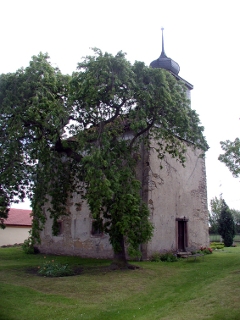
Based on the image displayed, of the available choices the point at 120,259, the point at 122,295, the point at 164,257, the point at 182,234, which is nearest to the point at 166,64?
the point at 182,234

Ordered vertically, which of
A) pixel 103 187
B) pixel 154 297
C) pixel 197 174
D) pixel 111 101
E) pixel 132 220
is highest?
pixel 111 101

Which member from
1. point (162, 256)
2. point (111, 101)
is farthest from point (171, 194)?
point (111, 101)

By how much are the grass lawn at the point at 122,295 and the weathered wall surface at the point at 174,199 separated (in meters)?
4.00

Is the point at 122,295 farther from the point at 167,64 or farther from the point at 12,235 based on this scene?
the point at 12,235

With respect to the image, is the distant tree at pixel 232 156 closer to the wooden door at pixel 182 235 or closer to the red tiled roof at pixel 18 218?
the wooden door at pixel 182 235

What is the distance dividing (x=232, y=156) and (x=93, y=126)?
6263mm

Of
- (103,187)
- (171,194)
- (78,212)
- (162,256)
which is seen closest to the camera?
(103,187)

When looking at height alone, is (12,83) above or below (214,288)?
above

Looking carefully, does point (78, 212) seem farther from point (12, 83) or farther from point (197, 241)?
point (12, 83)

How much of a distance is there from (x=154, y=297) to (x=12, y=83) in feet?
31.5

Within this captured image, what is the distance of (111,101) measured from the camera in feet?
37.0

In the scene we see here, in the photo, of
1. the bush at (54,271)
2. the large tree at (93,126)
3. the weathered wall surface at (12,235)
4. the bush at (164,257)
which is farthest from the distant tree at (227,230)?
the weathered wall surface at (12,235)

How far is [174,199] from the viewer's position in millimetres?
16156

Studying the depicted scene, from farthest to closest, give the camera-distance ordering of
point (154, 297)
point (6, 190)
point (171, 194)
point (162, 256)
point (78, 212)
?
point (78, 212) → point (171, 194) → point (162, 256) → point (6, 190) → point (154, 297)
